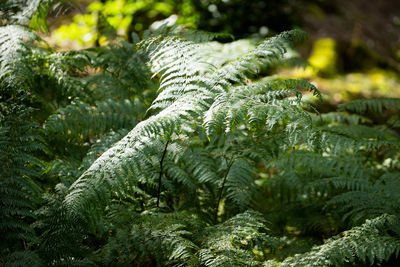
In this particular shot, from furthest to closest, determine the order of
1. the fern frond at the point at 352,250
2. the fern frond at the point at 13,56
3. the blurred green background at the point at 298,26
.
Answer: the blurred green background at the point at 298,26, the fern frond at the point at 13,56, the fern frond at the point at 352,250

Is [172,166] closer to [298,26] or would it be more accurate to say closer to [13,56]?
[13,56]

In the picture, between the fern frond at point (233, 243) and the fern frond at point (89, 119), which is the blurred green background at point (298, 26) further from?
the fern frond at point (233, 243)

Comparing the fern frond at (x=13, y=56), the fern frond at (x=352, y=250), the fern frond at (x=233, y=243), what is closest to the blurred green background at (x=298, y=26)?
the fern frond at (x=13, y=56)

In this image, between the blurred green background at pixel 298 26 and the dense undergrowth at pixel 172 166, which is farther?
the blurred green background at pixel 298 26

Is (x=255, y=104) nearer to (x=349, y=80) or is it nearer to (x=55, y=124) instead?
(x=55, y=124)

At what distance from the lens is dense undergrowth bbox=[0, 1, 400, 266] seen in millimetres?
1536

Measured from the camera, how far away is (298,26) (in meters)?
5.10

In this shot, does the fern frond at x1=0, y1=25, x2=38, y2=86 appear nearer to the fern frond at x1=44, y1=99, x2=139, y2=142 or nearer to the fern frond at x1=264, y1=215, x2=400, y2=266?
the fern frond at x1=44, y1=99, x2=139, y2=142

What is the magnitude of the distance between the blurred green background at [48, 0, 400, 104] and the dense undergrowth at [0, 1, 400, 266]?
79 centimetres

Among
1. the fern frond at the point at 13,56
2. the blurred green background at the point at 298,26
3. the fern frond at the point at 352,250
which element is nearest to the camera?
the fern frond at the point at 352,250

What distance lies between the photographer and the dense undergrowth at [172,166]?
1536 millimetres

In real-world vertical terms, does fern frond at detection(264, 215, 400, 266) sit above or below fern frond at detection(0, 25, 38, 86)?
below

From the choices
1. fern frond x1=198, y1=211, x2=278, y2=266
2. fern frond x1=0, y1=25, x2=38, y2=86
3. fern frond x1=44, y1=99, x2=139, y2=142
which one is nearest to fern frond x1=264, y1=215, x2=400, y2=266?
fern frond x1=198, y1=211, x2=278, y2=266

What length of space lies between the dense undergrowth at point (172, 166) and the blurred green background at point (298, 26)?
79cm
